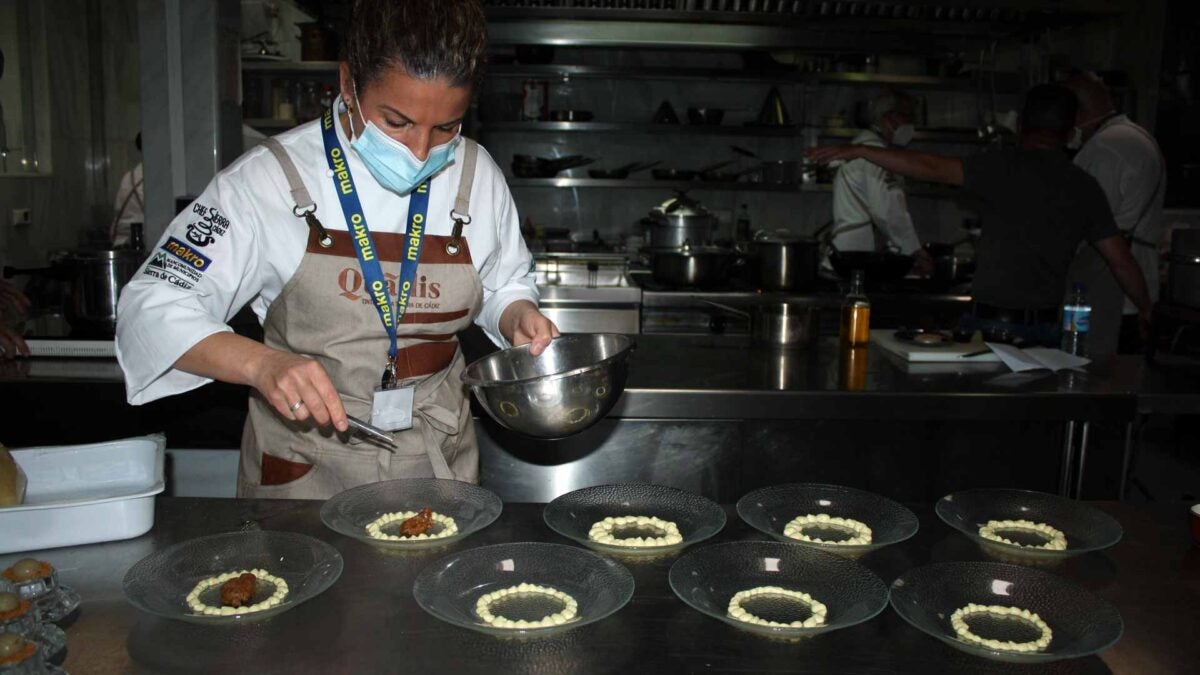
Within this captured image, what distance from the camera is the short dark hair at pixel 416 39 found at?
4.98ft

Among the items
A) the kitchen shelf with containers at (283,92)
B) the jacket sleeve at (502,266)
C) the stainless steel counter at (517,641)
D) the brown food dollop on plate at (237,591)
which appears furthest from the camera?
the kitchen shelf with containers at (283,92)

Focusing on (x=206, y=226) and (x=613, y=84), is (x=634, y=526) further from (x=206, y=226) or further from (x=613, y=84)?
(x=613, y=84)

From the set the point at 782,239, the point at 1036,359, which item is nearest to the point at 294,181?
the point at 1036,359

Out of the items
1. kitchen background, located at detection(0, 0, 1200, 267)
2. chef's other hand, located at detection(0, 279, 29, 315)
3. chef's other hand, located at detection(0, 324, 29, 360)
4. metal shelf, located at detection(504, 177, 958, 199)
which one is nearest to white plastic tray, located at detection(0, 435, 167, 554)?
chef's other hand, located at detection(0, 324, 29, 360)

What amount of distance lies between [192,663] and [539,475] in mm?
1589

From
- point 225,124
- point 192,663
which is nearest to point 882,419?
point 192,663

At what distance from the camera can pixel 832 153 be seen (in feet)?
11.1

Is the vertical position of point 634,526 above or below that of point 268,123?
below

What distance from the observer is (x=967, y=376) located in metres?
2.71

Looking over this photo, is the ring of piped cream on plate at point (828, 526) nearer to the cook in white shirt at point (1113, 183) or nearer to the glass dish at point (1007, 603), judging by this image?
the glass dish at point (1007, 603)

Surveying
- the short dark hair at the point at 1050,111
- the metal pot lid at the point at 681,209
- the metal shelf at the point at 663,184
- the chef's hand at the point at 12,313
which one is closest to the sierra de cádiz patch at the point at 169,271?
the chef's hand at the point at 12,313

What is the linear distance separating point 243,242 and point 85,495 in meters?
0.49

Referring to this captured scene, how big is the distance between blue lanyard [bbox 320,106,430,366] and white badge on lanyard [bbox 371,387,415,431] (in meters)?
0.07

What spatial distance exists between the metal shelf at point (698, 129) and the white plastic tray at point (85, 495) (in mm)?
A: 4668
